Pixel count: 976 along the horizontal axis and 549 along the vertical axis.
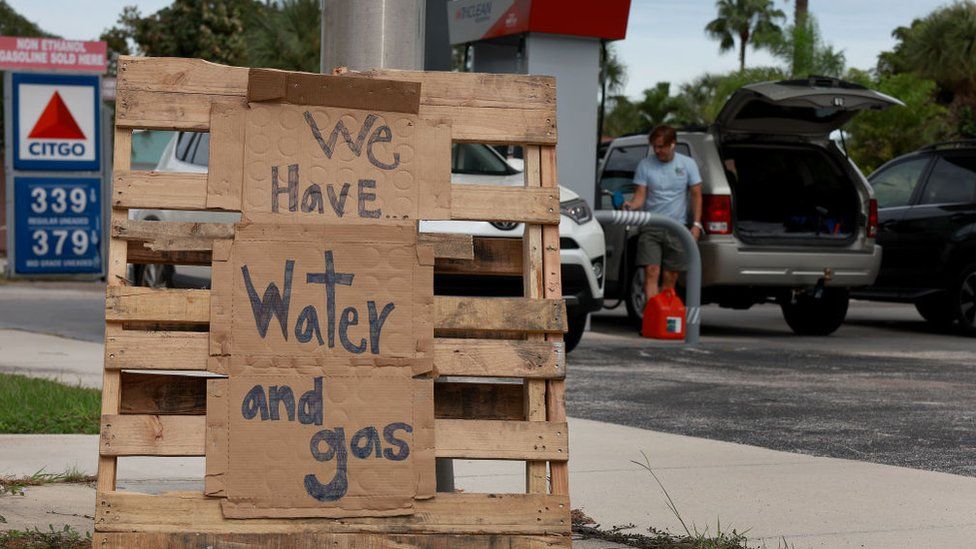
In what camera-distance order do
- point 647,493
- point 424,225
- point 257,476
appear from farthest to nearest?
point 424,225 → point 647,493 → point 257,476

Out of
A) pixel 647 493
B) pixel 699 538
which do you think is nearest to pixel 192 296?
pixel 699 538

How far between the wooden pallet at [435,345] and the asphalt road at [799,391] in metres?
2.67

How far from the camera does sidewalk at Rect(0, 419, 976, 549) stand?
4.66 metres

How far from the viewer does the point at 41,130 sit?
18.5 meters

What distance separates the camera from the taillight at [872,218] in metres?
12.5

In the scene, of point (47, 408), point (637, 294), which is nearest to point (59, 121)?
point (637, 294)

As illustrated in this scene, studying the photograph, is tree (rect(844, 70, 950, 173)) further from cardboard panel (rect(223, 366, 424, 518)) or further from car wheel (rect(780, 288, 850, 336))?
cardboard panel (rect(223, 366, 424, 518))

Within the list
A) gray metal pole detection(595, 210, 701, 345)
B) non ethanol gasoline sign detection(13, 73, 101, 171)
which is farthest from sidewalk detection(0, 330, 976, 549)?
non ethanol gasoline sign detection(13, 73, 101, 171)

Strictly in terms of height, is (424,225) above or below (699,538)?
above

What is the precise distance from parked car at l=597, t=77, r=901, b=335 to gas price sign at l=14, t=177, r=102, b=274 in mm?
8415

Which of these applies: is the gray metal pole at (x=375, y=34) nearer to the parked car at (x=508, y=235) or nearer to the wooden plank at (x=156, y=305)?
the wooden plank at (x=156, y=305)

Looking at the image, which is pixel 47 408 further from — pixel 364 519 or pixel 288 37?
pixel 288 37

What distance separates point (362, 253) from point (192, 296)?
18.0 inches

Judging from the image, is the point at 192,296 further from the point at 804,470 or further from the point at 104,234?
the point at 104,234
